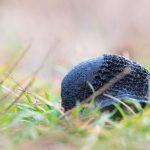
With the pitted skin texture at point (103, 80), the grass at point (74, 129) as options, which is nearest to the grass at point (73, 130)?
the grass at point (74, 129)

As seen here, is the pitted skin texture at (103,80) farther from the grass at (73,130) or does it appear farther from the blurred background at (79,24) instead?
the blurred background at (79,24)

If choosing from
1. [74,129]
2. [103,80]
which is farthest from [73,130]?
[103,80]

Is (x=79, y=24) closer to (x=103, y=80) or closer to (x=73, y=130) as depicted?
(x=103, y=80)

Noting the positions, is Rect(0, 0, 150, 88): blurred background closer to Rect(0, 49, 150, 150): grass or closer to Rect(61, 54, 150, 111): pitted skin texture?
Rect(61, 54, 150, 111): pitted skin texture

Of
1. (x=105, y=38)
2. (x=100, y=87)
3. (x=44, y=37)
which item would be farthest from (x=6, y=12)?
(x=100, y=87)

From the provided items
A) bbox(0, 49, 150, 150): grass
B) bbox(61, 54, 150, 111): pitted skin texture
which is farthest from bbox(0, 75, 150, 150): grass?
bbox(61, 54, 150, 111): pitted skin texture
